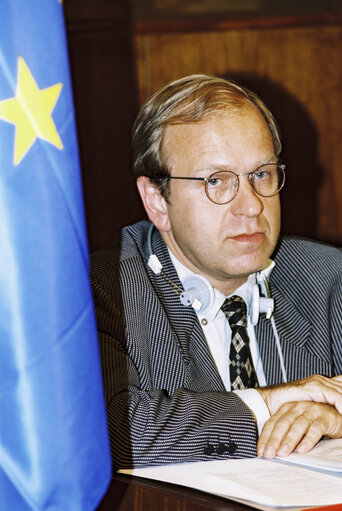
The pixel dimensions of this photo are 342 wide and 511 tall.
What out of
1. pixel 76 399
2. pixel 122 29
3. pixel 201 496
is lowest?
pixel 201 496

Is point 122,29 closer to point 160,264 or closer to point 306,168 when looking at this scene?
point 306,168

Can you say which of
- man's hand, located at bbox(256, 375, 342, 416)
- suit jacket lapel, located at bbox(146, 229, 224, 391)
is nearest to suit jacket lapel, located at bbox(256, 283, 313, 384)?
suit jacket lapel, located at bbox(146, 229, 224, 391)

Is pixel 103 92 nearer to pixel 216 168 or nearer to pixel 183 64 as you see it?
pixel 183 64

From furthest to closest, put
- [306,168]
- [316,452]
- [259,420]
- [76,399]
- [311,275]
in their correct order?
[306,168]
[311,275]
[259,420]
[316,452]
[76,399]

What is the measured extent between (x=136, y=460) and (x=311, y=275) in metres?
0.99

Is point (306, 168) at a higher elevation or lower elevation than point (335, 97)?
lower

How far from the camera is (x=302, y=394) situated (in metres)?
1.73

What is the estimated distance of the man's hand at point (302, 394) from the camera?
67.5 inches

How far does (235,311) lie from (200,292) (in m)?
0.12

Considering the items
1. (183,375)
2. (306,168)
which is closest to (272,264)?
(183,375)

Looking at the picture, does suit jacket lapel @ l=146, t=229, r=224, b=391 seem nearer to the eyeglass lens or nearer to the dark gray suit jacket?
the dark gray suit jacket

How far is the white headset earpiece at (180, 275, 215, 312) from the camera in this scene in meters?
2.03

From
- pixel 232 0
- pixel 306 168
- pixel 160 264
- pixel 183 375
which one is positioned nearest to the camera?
pixel 183 375

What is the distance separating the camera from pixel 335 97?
3.84 meters
